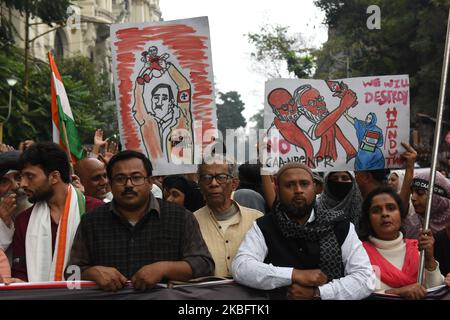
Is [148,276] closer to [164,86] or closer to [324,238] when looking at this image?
[324,238]

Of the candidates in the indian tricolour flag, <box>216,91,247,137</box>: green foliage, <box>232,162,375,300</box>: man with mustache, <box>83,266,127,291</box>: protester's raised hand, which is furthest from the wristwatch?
<box>216,91,247,137</box>: green foliage

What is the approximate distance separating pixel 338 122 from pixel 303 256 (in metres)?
1.89

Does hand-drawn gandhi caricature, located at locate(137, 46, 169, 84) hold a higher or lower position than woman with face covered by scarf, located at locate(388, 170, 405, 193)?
higher

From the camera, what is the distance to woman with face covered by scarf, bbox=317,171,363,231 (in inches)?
223

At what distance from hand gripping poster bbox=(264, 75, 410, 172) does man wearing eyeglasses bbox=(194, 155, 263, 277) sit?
1000mm

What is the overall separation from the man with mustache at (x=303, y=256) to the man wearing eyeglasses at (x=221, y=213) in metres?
0.38

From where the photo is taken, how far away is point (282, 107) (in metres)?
5.82

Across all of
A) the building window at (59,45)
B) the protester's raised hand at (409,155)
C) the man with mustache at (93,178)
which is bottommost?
the man with mustache at (93,178)

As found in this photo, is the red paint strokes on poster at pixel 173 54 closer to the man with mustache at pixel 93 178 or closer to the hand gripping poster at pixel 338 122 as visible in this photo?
the man with mustache at pixel 93 178

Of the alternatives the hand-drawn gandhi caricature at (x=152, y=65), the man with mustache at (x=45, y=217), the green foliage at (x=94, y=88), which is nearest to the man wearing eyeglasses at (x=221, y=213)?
the man with mustache at (x=45, y=217)

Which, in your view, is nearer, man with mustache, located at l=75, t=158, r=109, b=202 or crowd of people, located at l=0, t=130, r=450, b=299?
crowd of people, located at l=0, t=130, r=450, b=299

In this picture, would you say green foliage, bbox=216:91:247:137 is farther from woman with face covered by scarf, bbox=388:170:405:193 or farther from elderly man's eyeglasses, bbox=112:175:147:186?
elderly man's eyeglasses, bbox=112:175:147:186

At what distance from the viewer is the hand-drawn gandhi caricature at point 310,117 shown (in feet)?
18.9
